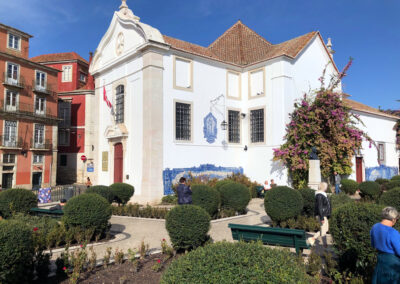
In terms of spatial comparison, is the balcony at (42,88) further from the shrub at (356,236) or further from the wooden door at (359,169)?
the shrub at (356,236)

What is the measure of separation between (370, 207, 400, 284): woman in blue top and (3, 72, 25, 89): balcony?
27.1 meters

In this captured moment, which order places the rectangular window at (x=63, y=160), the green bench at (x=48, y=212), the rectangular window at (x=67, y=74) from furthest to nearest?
the rectangular window at (x=67, y=74)
the rectangular window at (x=63, y=160)
the green bench at (x=48, y=212)

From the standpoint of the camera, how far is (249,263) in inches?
121

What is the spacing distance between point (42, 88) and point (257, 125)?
63.0 ft

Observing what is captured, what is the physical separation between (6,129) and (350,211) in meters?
25.9

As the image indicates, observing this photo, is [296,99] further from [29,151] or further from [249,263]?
[29,151]

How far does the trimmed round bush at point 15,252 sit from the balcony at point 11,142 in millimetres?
22648

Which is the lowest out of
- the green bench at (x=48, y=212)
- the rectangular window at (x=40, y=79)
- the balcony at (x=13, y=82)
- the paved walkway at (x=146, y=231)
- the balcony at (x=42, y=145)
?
the paved walkway at (x=146, y=231)

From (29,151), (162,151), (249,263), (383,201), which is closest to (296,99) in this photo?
(162,151)

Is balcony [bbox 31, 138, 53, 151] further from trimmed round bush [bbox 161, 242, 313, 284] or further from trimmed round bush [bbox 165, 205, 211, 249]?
trimmed round bush [bbox 161, 242, 313, 284]

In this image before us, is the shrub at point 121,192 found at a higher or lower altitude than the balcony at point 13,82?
lower

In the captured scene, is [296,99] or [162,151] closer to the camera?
[162,151]

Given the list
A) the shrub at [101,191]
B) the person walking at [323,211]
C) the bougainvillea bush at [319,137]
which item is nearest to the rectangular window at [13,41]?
the shrub at [101,191]

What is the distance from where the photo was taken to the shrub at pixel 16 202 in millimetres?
9734
